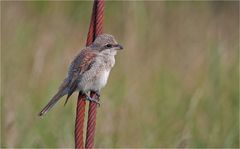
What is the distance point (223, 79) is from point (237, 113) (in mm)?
368

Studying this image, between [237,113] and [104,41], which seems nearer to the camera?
[104,41]

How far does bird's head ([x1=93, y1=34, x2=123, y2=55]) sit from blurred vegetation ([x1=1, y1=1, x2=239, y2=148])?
1726 millimetres

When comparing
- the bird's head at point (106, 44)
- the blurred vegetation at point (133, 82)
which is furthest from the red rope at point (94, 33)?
the blurred vegetation at point (133, 82)

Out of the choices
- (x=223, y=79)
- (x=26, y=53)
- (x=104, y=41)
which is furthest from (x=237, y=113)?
(x=104, y=41)

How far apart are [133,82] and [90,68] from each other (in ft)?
8.17

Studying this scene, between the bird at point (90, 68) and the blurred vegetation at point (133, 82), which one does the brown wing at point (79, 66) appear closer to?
the bird at point (90, 68)

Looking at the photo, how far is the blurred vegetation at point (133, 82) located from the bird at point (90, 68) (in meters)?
1.50

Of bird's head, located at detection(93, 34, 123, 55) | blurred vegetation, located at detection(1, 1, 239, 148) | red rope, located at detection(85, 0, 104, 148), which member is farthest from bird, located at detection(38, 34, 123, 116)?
blurred vegetation, located at detection(1, 1, 239, 148)

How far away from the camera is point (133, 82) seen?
712 centimetres

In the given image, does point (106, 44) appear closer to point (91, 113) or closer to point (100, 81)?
point (100, 81)

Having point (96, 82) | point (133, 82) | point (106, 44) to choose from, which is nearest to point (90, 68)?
point (96, 82)

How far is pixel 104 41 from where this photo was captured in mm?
4320

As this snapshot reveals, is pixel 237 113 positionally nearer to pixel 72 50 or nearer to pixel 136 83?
pixel 136 83

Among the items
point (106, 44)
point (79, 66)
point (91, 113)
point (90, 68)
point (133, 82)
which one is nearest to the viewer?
point (91, 113)
